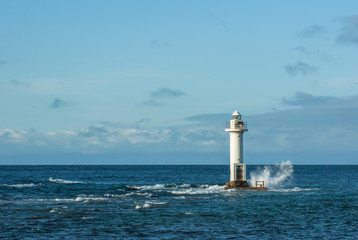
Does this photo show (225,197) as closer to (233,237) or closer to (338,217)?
(338,217)

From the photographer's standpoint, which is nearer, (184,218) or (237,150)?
(184,218)

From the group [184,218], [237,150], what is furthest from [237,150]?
[184,218]

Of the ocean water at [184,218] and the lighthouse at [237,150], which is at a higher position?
the lighthouse at [237,150]

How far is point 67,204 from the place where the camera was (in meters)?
49.0

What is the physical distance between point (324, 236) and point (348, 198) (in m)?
26.7

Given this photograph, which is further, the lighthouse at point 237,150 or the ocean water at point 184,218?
the lighthouse at point 237,150

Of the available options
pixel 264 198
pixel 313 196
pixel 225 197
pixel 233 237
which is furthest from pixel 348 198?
pixel 233 237

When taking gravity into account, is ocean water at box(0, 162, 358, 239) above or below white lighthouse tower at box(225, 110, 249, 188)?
below

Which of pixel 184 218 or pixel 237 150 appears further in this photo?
pixel 237 150

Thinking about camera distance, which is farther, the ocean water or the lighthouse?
the lighthouse

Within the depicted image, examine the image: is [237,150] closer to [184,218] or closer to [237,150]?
[237,150]

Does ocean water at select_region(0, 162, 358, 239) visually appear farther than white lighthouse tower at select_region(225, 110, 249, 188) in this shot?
No

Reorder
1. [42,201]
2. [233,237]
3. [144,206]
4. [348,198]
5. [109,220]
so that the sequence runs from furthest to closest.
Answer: [348,198]
[42,201]
[144,206]
[109,220]
[233,237]

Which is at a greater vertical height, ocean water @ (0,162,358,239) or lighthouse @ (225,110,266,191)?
lighthouse @ (225,110,266,191)
